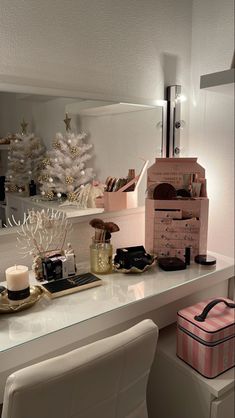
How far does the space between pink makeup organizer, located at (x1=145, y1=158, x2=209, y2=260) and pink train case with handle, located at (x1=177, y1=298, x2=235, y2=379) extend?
0.88 feet

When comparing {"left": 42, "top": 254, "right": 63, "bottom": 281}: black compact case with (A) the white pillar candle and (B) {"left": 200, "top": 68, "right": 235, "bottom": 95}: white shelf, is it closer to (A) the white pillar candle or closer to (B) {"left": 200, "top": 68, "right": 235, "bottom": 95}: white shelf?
(A) the white pillar candle

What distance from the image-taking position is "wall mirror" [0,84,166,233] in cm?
113

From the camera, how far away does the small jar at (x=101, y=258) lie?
1.24 m

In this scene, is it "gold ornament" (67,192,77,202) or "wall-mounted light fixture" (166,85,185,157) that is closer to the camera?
"gold ornament" (67,192,77,202)

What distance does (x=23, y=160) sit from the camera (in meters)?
1.17

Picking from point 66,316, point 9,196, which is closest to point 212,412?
point 66,316

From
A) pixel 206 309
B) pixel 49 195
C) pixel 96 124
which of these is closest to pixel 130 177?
pixel 96 124

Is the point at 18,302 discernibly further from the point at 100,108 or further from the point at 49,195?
the point at 100,108

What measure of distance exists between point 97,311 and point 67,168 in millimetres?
569

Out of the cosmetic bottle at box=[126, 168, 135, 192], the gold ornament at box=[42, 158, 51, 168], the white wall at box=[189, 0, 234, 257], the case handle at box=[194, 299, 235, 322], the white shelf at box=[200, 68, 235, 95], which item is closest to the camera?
the white shelf at box=[200, 68, 235, 95]

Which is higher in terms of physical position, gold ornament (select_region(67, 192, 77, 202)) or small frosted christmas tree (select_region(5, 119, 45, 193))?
small frosted christmas tree (select_region(5, 119, 45, 193))

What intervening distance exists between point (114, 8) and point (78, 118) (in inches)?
18.5

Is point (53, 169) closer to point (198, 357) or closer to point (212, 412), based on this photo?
point (198, 357)

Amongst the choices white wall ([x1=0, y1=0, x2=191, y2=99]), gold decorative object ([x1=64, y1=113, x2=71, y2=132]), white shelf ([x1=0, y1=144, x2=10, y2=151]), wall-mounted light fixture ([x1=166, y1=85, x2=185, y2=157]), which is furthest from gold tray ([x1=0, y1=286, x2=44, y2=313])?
wall-mounted light fixture ([x1=166, y1=85, x2=185, y2=157])
